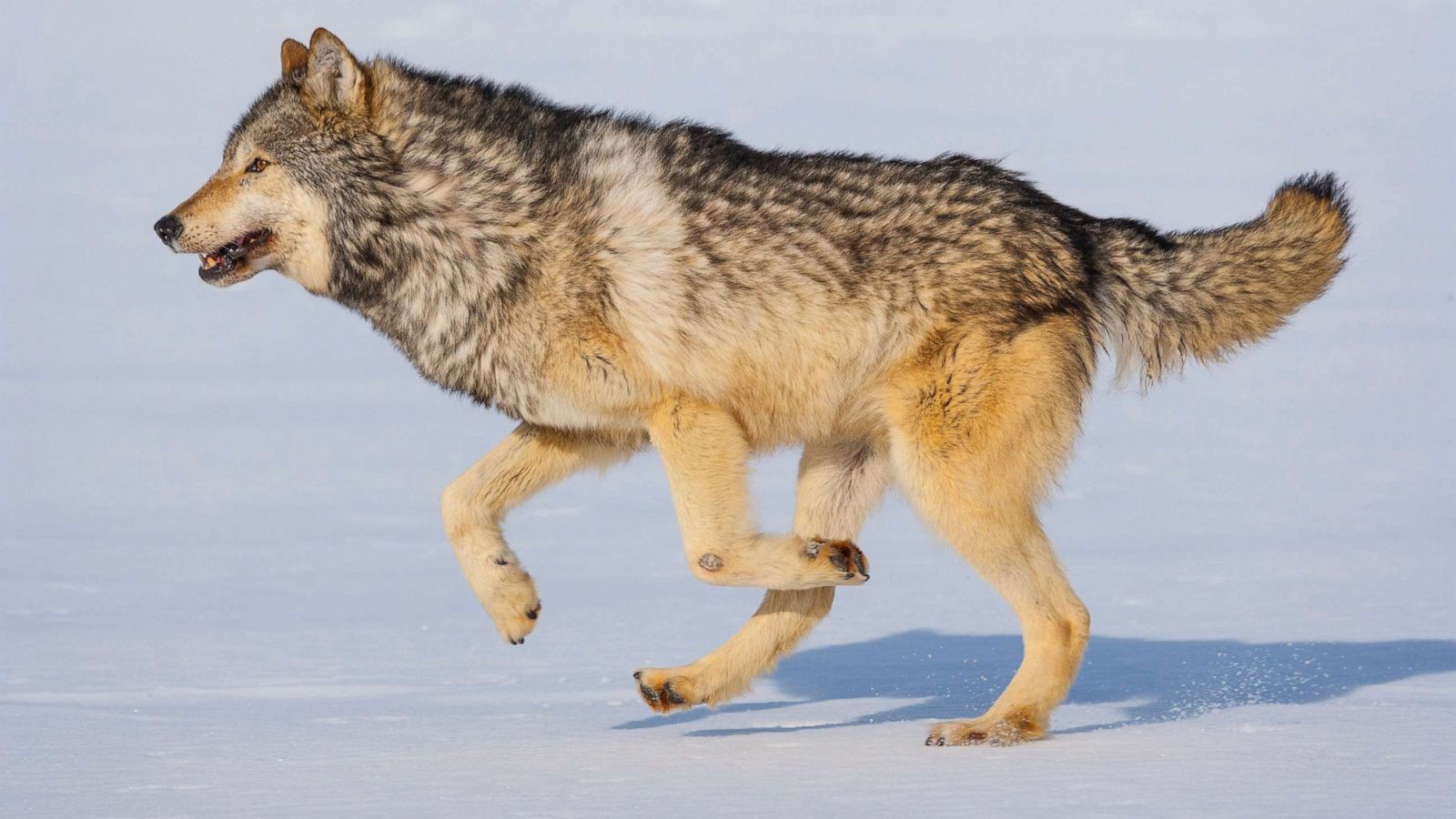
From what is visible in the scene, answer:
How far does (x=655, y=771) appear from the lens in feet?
16.4

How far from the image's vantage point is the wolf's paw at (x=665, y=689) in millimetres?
5820

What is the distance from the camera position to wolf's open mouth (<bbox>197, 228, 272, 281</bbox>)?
578cm

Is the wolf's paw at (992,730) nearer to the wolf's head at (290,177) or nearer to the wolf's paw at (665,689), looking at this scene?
the wolf's paw at (665,689)

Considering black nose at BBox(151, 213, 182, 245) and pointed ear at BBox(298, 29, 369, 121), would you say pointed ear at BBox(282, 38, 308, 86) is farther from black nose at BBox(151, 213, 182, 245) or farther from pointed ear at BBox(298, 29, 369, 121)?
black nose at BBox(151, 213, 182, 245)

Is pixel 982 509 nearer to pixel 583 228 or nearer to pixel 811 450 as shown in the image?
pixel 811 450

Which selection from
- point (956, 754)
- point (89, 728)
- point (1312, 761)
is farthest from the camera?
point (89, 728)

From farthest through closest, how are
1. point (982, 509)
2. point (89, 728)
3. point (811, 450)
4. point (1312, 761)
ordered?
point (811, 450)
point (89, 728)
point (982, 509)
point (1312, 761)

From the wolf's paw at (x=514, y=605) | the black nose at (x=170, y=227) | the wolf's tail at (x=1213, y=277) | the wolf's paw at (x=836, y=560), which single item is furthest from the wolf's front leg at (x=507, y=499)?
the wolf's tail at (x=1213, y=277)

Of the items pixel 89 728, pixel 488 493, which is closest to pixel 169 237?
pixel 488 493

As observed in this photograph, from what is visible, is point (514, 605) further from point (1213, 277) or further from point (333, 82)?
point (1213, 277)

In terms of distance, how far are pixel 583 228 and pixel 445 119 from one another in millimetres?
676

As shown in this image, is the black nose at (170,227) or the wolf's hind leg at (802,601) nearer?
the black nose at (170,227)

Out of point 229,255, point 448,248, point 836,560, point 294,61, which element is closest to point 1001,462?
point 836,560

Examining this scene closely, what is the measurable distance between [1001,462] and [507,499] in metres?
1.77
